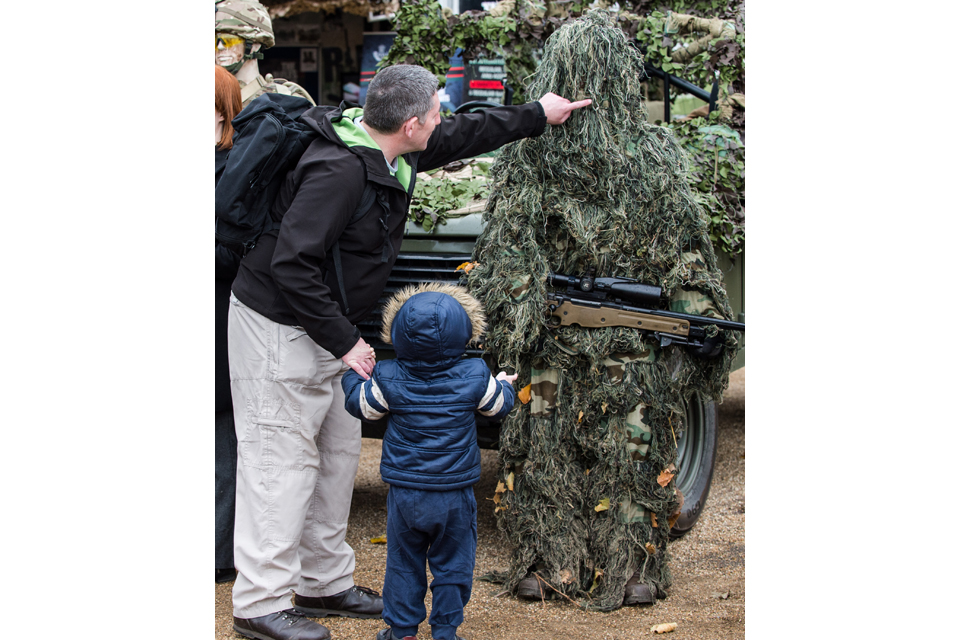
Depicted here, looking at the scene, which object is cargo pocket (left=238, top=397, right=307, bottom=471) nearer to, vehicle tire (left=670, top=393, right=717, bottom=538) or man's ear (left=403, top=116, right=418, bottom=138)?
man's ear (left=403, top=116, right=418, bottom=138)

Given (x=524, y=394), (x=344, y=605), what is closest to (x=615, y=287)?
(x=524, y=394)

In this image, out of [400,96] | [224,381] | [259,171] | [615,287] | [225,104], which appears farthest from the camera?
[224,381]

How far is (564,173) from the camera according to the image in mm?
3111

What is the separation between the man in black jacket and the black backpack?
35 mm

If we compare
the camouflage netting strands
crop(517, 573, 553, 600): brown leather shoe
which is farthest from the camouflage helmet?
crop(517, 573, 553, 600): brown leather shoe

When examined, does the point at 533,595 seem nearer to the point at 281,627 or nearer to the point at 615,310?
the point at 281,627

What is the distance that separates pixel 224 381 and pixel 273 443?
2.86 ft

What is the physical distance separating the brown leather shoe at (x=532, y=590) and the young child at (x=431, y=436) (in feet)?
1.74

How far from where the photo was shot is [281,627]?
301 centimetres

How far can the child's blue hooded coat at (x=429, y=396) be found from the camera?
8.70ft

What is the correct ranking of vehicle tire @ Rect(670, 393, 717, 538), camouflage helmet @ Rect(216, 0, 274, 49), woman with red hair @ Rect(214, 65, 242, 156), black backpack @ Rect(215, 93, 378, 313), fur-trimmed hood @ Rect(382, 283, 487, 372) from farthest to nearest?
1. camouflage helmet @ Rect(216, 0, 274, 49)
2. vehicle tire @ Rect(670, 393, 717, 538)
3. woman with red hair @ Rect(214, 65, 242, 156)
4. black backpack @ Rect(215, 93, 378, 313)
5. fur-trimmed hood @ Rect(382, 283, 487, 372)

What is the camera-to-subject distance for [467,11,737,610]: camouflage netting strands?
3086mm

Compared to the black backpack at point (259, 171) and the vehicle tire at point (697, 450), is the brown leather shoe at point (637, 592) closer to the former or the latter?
the vehicle tire at point (697, 450)

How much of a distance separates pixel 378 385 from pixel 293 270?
422 mm
